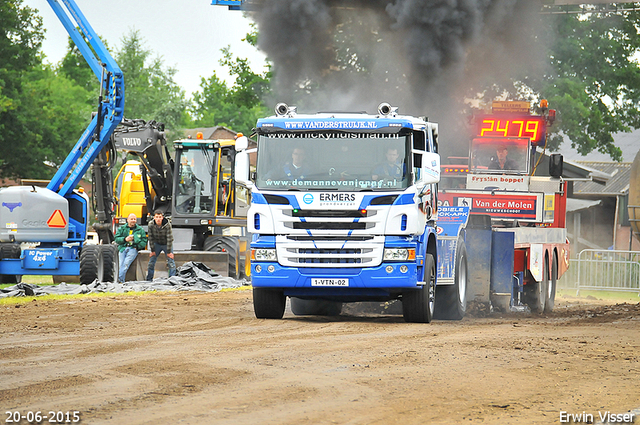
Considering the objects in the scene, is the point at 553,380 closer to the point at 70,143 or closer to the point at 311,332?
the point at 311,332

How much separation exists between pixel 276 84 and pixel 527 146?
7694mm

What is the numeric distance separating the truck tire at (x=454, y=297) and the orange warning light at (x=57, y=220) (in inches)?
345

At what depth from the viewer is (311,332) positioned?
11.3m

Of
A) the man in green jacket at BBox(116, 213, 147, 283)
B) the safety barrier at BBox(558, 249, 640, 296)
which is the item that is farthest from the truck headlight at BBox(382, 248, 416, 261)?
the safety barrier at BBox(558, 249, 640, 296)

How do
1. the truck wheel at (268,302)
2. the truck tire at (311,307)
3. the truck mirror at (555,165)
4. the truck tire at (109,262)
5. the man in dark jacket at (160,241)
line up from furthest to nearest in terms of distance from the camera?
the man in dark jacket at (160,241), the truck tire at (109,262), the truck mirror at (555,165), the truck tire at (311,307), the truck wheel at (268,302)

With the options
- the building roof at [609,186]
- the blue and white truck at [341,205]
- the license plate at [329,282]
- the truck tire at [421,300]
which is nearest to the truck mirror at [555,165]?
the truck tire at [421,300]

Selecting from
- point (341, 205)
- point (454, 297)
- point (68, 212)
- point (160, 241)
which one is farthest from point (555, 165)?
point (68, 212)

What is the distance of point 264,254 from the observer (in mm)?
12156

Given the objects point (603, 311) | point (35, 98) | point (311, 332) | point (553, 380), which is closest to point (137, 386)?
point (553, 380)

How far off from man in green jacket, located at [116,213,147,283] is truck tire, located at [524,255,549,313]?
28.1 feet

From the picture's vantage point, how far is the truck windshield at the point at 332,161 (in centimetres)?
1195

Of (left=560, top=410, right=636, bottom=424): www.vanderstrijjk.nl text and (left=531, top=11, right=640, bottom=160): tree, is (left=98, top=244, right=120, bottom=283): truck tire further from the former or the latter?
(left=531, top=11, right=640, bottom=160): tree

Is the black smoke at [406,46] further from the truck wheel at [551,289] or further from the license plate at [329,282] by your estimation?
the license plate at [329,282]

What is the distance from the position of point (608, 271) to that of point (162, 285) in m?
12.4
